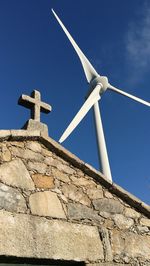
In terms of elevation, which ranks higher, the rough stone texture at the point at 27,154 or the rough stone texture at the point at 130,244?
the rough stone texture at the point at 27,154

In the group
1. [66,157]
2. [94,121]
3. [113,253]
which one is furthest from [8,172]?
[94,121]

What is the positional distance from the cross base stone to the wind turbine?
13.1 ft

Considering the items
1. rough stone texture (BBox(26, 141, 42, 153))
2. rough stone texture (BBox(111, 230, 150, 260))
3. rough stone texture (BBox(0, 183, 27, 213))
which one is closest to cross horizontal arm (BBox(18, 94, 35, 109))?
rough stone texture (BBox(26, 141, 42, 153))

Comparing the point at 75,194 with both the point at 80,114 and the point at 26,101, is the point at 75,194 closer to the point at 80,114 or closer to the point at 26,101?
the point at 26,101

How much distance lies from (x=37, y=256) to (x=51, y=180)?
1.09 meters

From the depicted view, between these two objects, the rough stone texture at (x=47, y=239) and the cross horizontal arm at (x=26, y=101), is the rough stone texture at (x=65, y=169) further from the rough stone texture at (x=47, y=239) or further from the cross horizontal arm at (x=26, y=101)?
the cross horizontal arm at (x=26, y=101)

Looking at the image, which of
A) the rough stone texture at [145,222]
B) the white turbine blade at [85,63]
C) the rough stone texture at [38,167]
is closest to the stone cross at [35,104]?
the rough stone texture at [38,167]

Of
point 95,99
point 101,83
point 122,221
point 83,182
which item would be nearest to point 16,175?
point 83,182

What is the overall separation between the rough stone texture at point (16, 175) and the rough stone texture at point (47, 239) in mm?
425

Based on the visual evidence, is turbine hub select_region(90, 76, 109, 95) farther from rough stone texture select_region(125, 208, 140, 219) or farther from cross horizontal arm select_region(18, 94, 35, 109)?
rough stone texture select_region(125, 208, 140, 219)

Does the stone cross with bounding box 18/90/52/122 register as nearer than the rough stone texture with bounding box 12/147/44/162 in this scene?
No

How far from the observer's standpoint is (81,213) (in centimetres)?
509

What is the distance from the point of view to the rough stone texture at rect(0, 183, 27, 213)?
4.47 meters

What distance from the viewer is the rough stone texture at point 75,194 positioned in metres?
5.16
